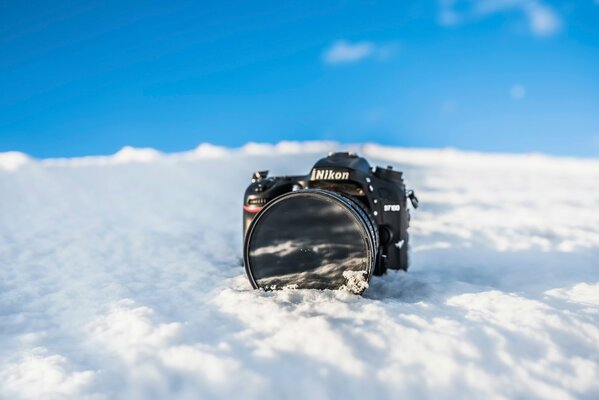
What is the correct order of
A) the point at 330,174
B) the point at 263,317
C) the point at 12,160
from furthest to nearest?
1. the point at 12,160
2. the point at 330,174
3. the point at 263,317

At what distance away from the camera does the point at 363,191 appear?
262 cm

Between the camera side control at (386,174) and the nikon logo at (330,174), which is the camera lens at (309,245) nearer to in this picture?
the nikon logo at (330,174)

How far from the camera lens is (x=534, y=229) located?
15.2 feet

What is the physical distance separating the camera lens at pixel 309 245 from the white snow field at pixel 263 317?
0.12 m

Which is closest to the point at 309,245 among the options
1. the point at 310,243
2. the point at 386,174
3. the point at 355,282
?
the point at 310,243

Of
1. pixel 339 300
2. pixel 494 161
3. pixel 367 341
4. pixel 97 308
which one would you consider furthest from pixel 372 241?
pixel 494 161

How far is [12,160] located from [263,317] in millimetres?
5024

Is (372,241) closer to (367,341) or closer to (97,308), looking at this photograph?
(367,341)

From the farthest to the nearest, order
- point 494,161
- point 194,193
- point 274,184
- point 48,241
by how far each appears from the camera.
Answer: point 494,161
point 194,193
point 48,241
point 274,184

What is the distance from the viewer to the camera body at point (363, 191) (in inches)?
101

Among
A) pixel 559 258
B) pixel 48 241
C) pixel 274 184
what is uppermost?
pixel 274 184

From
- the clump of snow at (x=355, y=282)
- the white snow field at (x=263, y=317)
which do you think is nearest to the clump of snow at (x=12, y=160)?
the white snow field at (x=263, y=317)

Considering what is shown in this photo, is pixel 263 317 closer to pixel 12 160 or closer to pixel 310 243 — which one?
pixel 310 243

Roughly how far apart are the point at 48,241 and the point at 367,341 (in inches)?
113
